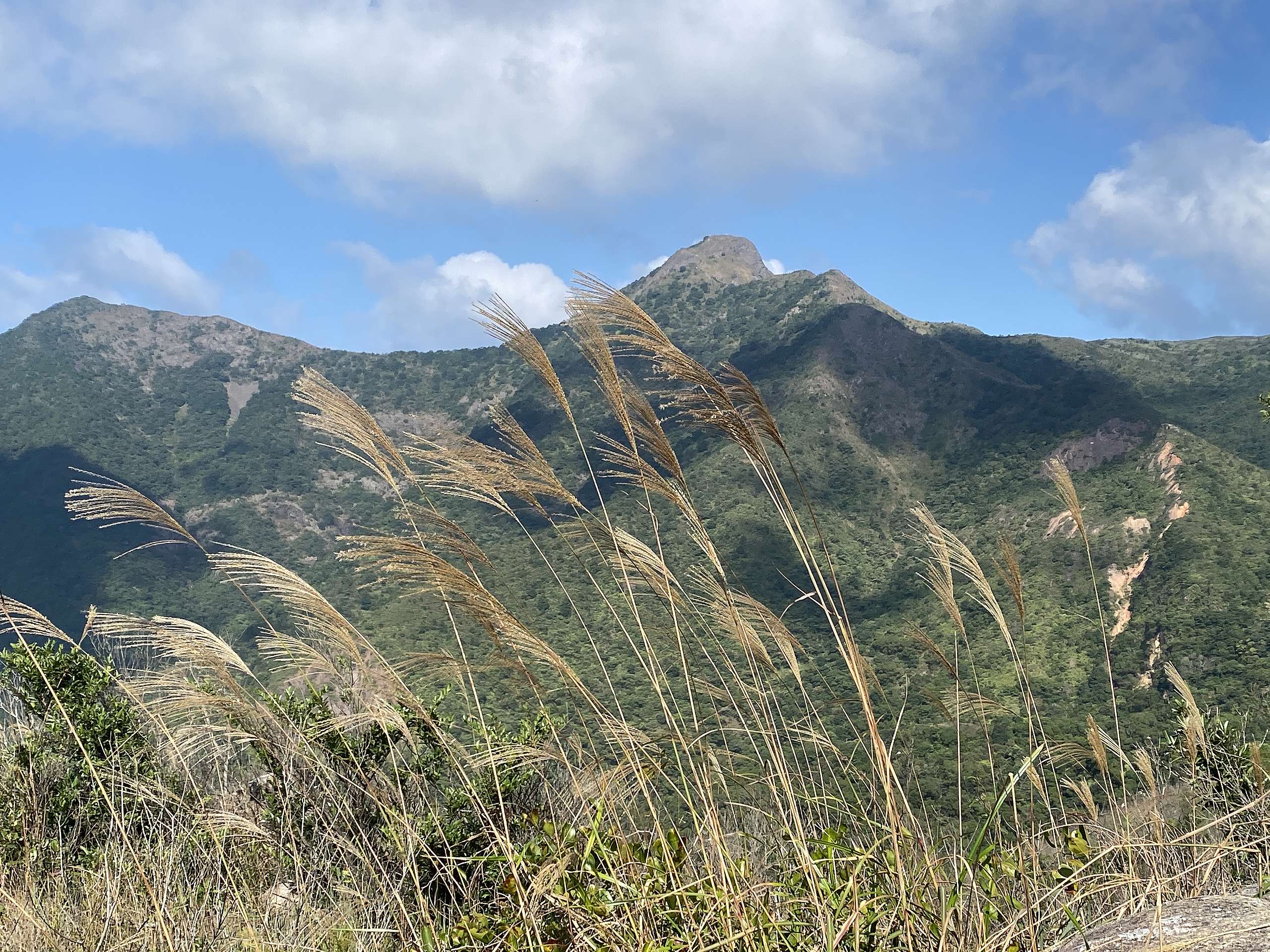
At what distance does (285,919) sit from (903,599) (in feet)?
101

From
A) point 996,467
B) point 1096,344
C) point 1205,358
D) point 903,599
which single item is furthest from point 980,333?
point 903,599

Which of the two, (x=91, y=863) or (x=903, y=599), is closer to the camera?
(x=91, y=863)

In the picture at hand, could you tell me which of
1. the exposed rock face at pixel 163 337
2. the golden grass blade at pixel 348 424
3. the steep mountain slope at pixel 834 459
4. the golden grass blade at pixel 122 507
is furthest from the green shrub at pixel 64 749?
the exposed rock face at pixel 163 337

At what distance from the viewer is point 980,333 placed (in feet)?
180

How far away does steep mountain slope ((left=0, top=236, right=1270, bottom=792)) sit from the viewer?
2505cm

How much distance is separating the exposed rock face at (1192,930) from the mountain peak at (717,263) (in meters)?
76.8

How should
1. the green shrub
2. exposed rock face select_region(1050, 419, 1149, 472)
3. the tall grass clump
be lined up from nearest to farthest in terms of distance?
the tall grass clump
the green shrub
exposed rock face select_region(1050, 419, 1149, 472)

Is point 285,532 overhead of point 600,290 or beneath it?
beneath

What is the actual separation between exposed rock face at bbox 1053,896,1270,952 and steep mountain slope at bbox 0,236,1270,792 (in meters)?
0.97

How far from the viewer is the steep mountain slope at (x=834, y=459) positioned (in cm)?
2505

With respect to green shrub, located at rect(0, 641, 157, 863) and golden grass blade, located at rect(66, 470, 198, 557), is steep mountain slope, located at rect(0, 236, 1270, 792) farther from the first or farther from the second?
green shrub, located at rect(0, 641, 157, 863)

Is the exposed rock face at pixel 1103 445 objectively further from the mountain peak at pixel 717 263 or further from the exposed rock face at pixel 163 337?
the exposed rock face at pixel 163 337

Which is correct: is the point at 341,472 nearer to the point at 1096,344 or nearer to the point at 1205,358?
the point at 1096,344

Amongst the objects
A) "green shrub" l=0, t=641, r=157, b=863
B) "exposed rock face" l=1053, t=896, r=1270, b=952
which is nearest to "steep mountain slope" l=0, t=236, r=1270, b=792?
→ "exposed rock face" l=1053, t=896, r=1270, b=952
